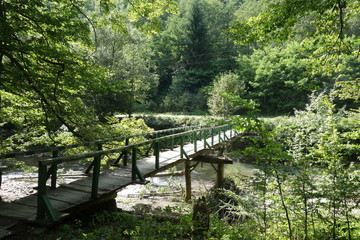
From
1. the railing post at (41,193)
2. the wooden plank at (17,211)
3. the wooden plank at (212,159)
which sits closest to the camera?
the railing post at (41,193)

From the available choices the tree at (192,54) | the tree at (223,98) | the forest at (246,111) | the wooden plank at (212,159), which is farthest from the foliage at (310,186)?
the tree at (192,54)

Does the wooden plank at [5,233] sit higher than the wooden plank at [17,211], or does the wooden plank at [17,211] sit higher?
the wooden plank at [17,211]

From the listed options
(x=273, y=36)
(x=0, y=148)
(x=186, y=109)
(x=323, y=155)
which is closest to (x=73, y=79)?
(x=0, y=148)

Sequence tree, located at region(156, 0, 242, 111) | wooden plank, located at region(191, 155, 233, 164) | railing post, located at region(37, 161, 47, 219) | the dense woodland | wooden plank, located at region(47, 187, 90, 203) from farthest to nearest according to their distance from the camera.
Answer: tree, located at region(156, 0, 242, 111), wooden plank, located at region(191, 155, 233, 164), the dense woodland, wooden plank, located at region(47, 187, 90, 203), railing post, located at region(37, 161, 47, 219)

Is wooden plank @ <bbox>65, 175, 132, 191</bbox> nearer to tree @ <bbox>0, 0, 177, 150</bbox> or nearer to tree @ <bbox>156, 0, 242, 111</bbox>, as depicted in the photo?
tree @ <bbox>0, 0, 177, 150</bbox>

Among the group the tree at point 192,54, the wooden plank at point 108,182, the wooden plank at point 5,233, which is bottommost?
the wooden plank at point 5,233

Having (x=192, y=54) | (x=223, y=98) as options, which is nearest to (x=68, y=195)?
(x=223, y=98)

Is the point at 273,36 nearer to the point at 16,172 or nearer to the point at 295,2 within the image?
the point at 295,2

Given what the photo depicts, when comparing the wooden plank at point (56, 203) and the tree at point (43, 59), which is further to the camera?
the tree at point (43, 59)

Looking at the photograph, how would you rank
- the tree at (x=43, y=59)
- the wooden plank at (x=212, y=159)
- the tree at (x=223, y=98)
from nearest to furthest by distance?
the tree at (x=43, y=59), the wooden plank at (x=212, y=159), the tree at (x=223, y=98)

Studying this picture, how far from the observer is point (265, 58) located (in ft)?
114

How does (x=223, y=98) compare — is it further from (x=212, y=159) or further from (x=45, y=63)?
(x=45, y=63)

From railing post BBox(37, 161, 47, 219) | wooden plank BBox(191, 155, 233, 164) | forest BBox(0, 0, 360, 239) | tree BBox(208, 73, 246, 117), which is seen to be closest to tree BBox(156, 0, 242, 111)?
tree BBox(208, 73, 246, 117)

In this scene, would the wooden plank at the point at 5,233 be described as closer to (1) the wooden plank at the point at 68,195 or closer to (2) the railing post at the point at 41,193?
(2) the railing post at the point at 41,193
